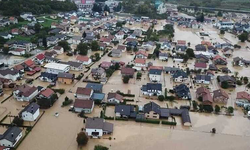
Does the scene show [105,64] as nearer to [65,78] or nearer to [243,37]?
[65,78]

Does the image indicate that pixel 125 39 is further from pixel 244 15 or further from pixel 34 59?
pixel 244 15

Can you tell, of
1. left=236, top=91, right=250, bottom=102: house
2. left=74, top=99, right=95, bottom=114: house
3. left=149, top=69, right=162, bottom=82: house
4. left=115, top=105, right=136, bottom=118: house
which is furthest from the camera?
left=149, top=69, right=162, bottom=82: house

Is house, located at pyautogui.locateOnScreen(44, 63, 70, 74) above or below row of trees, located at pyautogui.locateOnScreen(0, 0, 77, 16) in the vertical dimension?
below

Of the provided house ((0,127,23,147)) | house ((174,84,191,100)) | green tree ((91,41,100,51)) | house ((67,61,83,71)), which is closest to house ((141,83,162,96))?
house ((174,84,191,100))

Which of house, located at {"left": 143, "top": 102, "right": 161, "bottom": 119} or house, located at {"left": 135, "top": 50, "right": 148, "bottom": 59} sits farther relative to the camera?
house, located at {"left": 135, "top": 50, "right": 148, "bottom": 59}

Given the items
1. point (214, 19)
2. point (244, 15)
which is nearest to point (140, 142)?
point (214, 19)

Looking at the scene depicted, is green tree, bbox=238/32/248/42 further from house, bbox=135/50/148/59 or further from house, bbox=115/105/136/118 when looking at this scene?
house, bbox=115/105/136/118
